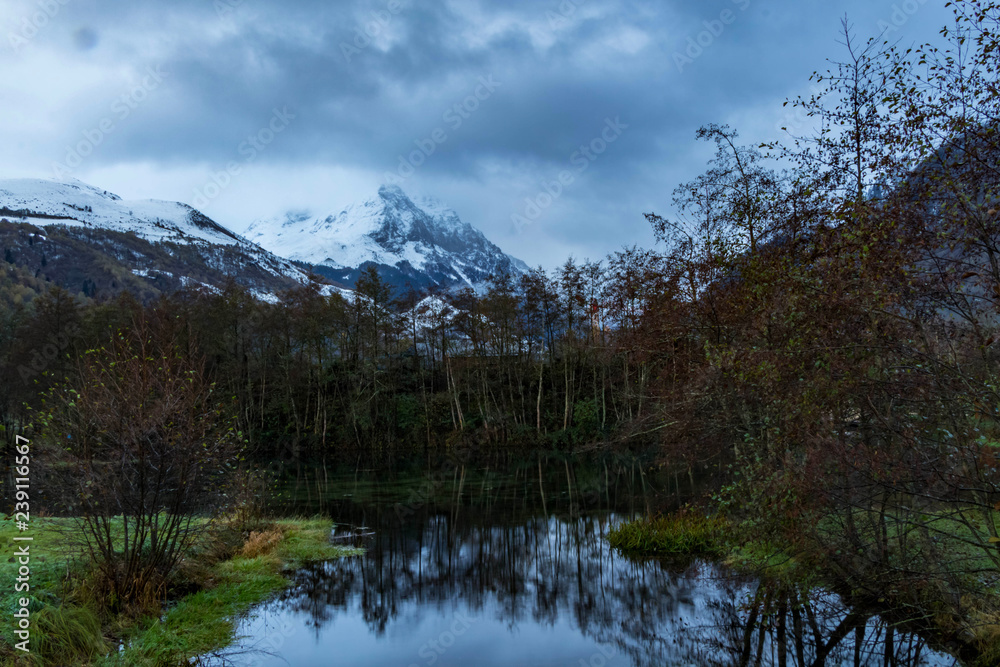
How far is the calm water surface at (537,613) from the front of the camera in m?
9.45

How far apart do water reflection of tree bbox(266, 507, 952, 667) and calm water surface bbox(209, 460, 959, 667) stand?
3 centimetres

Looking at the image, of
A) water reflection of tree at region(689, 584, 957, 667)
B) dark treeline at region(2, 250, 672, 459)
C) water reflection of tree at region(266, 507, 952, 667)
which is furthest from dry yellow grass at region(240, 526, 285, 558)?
dark treeline at region(2, 250, 672, 459)

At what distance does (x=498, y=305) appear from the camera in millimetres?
48500

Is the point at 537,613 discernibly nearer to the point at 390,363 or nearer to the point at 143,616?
the point at 143,616

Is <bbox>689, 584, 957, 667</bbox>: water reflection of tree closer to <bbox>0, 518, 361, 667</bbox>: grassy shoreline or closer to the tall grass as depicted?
the tall grass

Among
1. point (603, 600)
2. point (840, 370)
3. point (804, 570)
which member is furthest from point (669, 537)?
point (840, 370)

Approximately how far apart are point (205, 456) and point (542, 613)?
6.39 metres

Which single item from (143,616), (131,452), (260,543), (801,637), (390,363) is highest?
(390,363)

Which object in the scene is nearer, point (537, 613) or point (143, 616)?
point (143, 616)

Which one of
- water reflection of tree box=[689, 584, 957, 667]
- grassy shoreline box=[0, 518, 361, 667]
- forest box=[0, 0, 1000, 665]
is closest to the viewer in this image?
forest box=[0, 0, 1000, 665]

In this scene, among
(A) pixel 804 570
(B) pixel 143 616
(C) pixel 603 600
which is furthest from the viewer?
(C) pixel 603 600

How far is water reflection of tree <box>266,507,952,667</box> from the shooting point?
9.38 m

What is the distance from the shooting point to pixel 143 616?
9672mm

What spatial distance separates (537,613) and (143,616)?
20.8ft
